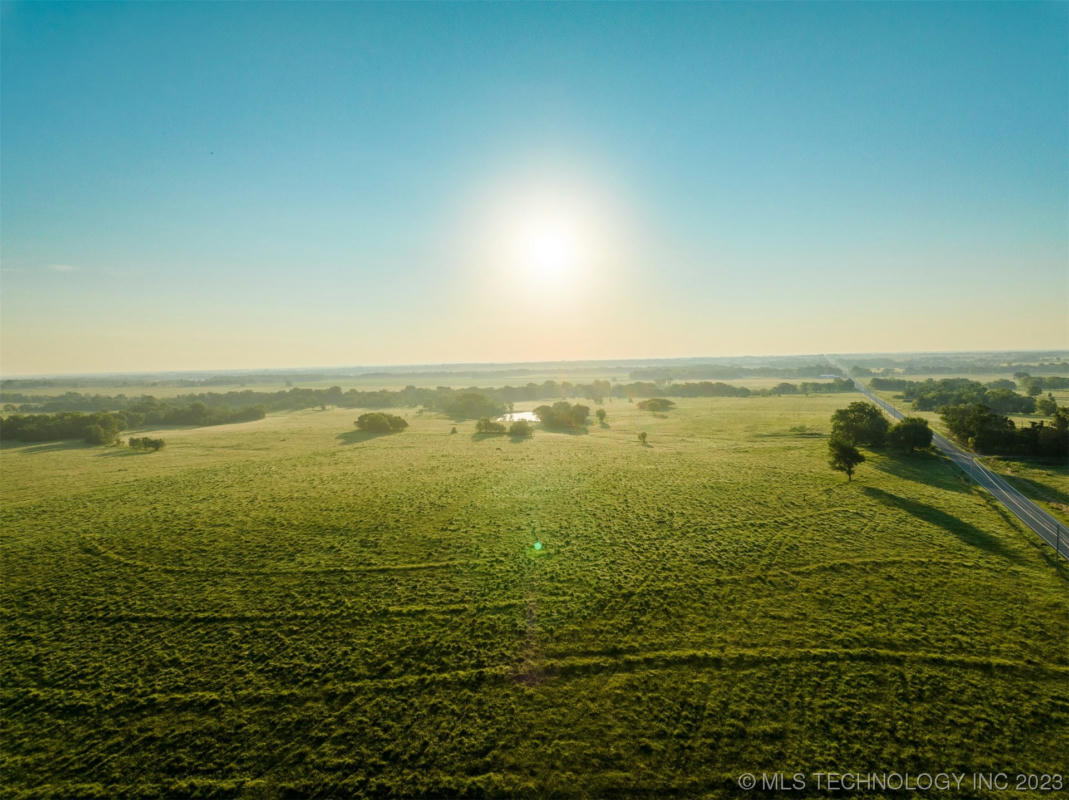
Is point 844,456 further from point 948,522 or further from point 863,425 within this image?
point 863,425

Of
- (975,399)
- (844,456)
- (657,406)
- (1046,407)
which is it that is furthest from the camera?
(657,406)

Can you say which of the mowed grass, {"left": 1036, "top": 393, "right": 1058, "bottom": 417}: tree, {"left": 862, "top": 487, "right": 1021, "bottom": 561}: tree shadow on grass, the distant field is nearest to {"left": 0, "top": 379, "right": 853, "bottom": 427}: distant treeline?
{"left": 1036, "top": 393, "right": 1058, "bottom": 417}: tree

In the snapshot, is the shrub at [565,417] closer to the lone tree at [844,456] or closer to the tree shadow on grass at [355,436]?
the tree shadow on grass at [355,436]

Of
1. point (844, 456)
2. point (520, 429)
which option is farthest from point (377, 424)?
point (844, 456)

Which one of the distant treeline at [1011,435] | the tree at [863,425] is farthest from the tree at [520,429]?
the distant treeline at [1011,435]

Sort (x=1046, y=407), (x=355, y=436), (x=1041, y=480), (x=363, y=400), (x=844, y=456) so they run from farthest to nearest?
(x=363, y=400), (x=1046, y=407), (x=355, y=436), (x=844, y=456), (x=1041, y=480)

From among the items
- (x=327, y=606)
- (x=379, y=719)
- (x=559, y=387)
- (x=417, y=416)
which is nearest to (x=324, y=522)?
(x=327, y=606)

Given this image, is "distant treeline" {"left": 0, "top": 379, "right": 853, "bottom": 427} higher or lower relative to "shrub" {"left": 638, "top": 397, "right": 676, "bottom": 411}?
higher

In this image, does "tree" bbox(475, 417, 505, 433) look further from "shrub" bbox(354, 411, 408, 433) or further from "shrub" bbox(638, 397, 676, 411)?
"shrub" bbox(638, 397, 676, 411)
